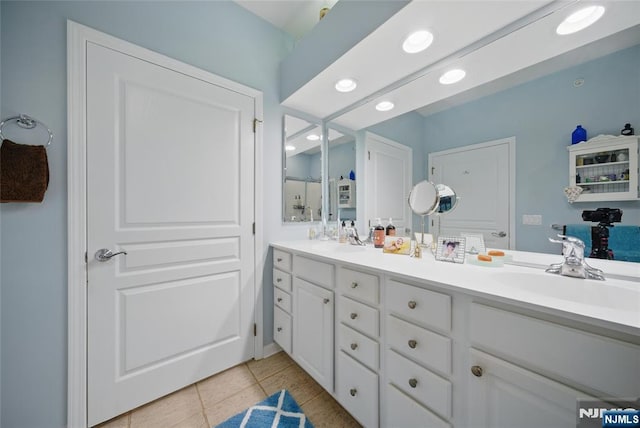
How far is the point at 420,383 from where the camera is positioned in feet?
2.92

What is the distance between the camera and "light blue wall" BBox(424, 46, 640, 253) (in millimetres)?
855

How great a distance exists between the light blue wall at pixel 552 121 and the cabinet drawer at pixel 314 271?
973mm

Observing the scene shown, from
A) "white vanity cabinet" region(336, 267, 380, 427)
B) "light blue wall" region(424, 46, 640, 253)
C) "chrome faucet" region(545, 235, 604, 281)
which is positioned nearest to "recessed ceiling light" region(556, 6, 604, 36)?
"light blue wall" region(424, 46, 640, 253)

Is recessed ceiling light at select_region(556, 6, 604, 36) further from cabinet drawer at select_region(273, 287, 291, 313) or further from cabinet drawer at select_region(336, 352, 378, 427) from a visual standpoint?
cabinet drawer at select_region(273, 287, 291, 313)

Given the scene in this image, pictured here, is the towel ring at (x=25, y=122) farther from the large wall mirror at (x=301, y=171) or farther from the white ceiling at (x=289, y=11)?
the white ceiling at (x=289, y=11)

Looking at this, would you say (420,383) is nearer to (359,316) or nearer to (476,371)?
(476,371)

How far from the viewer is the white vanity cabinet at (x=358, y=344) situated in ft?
3.48

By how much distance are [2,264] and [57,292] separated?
0.77 feet

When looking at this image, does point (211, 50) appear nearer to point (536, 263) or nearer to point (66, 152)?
point (66, 152)

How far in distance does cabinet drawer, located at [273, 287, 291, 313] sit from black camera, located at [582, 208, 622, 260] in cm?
162

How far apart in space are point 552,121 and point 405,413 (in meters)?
1.42

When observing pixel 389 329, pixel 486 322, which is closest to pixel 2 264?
pixel 389 329

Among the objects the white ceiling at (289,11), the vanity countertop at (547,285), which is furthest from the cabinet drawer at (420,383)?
the white ceiling at (289,11)

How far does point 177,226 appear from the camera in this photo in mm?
1468
